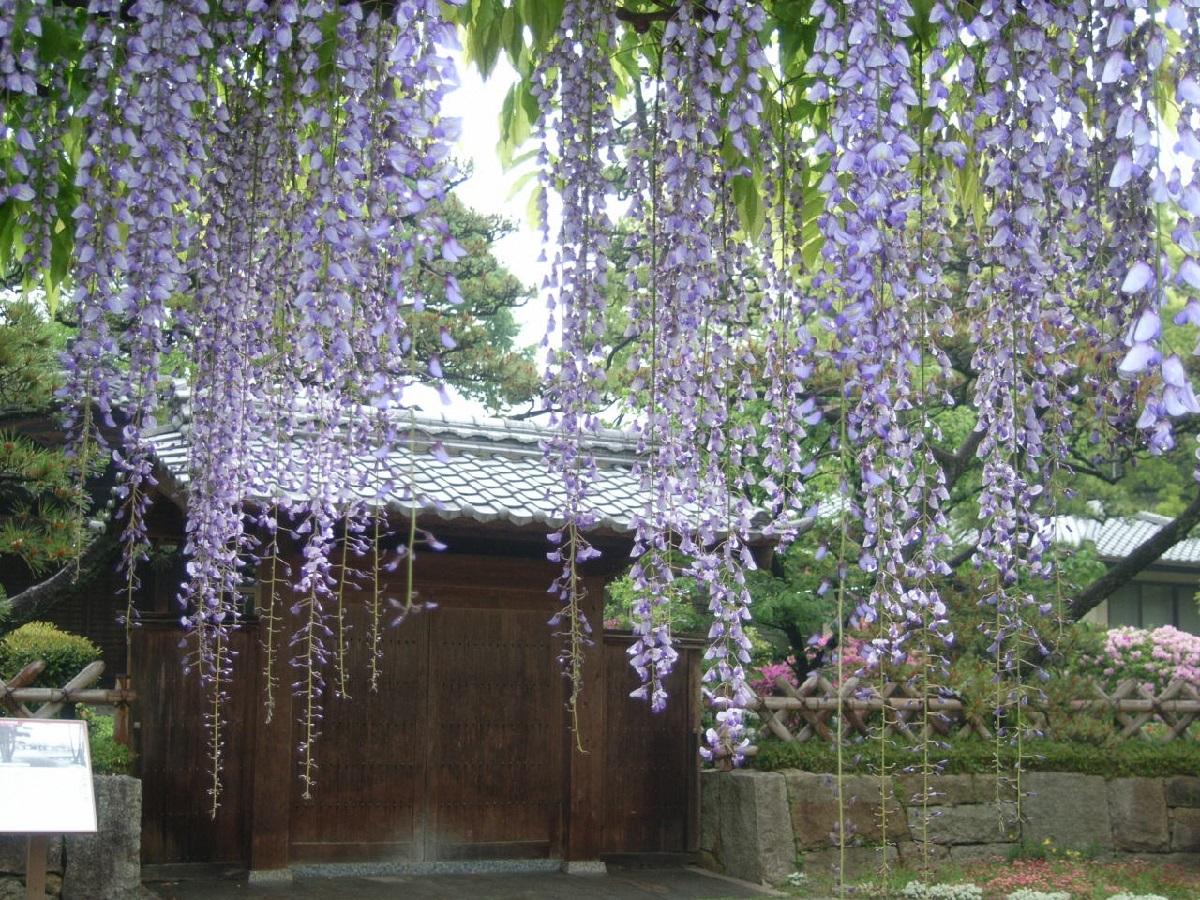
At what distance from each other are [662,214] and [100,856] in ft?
13.4

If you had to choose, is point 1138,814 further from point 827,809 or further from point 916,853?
point 827,809

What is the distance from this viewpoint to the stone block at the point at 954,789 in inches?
298

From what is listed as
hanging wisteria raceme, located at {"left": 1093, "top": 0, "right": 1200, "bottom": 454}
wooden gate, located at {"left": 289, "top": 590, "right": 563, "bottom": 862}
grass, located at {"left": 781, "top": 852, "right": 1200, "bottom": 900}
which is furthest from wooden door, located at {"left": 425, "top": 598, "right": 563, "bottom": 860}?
hanging wisteria raceme, located at {"left": 1093, "top": 0, "right": 1200, "bottom": 454}

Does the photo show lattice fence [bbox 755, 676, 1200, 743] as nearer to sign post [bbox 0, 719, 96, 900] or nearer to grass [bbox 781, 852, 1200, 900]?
grass [bbox 781, 852, 1200, 900]

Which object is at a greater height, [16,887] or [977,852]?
[16,887]

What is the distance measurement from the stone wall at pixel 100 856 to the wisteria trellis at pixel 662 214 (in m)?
2.58

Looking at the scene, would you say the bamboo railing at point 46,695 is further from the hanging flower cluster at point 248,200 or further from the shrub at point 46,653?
the hanging flower cluster at point 248,200

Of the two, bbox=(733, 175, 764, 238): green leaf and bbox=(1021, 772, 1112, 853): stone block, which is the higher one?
bbox=(733, 175, 764, 238): green leaf

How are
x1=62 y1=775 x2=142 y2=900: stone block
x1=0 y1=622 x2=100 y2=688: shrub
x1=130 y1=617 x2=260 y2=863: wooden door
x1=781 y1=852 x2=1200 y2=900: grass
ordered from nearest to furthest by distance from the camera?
x1=62 y1=775 x2=142 y2=900: stone block
x1=781 y1=852 x2=1200 y2=900: grass
x1=130 y1=617 x2=260 y2=863: wooden door
x1=0 y1=622 x2=100 y2=688: shrub

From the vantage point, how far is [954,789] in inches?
303

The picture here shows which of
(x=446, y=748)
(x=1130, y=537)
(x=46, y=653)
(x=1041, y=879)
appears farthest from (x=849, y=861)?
(x=1130, y=537)

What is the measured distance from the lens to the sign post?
4.50m

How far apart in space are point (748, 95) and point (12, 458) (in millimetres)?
3794

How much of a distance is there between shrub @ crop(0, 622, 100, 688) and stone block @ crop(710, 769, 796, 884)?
13.7 ft
